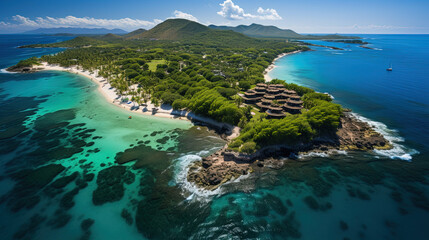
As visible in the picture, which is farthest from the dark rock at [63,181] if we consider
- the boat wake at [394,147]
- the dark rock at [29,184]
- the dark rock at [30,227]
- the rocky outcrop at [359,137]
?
the boat wake at [394,147]

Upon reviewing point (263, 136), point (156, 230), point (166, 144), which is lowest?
point (156, 230)

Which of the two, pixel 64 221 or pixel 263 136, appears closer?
pixel 64 221

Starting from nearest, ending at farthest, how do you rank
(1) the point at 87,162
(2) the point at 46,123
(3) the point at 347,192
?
(3) the point at 347,192 < (1) the point at 87,162 < (2) the point at 46,123

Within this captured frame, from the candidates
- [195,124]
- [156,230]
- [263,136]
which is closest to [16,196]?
[156,230]

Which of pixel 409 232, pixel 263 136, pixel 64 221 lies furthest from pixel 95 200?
pixel 409 232

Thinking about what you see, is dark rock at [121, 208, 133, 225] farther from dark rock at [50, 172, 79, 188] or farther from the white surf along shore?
the white surf along shore

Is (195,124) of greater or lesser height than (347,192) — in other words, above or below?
above

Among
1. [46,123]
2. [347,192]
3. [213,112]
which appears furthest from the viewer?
[46,123]

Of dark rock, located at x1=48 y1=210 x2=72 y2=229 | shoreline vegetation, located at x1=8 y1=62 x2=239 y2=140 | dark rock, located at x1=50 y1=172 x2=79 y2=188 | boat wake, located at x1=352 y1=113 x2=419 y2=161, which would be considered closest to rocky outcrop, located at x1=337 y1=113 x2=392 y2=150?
Answer: boat wake, located at x1=352 y1=113 x2=419 y2=161

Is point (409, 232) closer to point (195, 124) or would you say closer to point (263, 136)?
point (263, 136)
